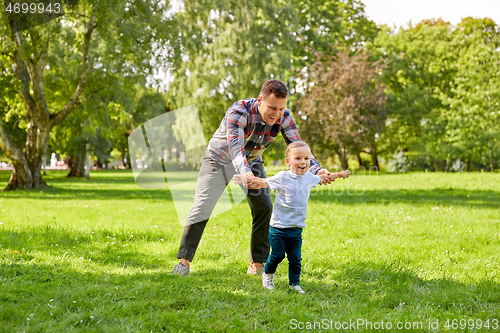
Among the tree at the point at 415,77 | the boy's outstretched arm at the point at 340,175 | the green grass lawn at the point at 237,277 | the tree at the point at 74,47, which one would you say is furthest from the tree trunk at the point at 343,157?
the boy's outstretched arm at the point at 340,175

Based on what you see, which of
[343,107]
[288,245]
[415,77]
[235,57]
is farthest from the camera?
[415,77]

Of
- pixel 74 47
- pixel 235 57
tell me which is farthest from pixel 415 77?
pixel 74 47

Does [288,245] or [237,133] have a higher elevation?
[237,133]

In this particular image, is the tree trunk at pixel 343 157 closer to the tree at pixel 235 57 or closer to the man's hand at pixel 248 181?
the tree at pixel 235 57

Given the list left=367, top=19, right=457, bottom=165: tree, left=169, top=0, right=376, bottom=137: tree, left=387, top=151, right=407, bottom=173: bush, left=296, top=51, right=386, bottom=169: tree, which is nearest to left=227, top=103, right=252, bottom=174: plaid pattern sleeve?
left=169, top=0, right=376, bottom=137: tree

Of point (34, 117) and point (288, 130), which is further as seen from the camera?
point (34, 117)

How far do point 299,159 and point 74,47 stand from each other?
50.9 ft

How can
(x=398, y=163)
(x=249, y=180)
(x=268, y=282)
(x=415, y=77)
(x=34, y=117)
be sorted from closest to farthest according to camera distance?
1. (x=249, y=180)
2. (x=268, y=282)
3. (x=34, y=117)
4. (x=398, y=163)
5. (x=415, y=77)

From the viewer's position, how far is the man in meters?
4.28

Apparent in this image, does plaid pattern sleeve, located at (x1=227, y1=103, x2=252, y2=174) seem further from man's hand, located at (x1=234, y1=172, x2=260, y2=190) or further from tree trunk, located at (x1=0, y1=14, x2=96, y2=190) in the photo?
tree trunk, located at (x1=0, y1=14, x2=96, y2=190)

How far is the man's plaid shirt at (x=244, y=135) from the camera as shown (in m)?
4.17

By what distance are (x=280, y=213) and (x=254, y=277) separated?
1034 millimetres

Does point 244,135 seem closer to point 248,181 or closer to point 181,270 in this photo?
point 248,181

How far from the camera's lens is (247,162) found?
176 inches
